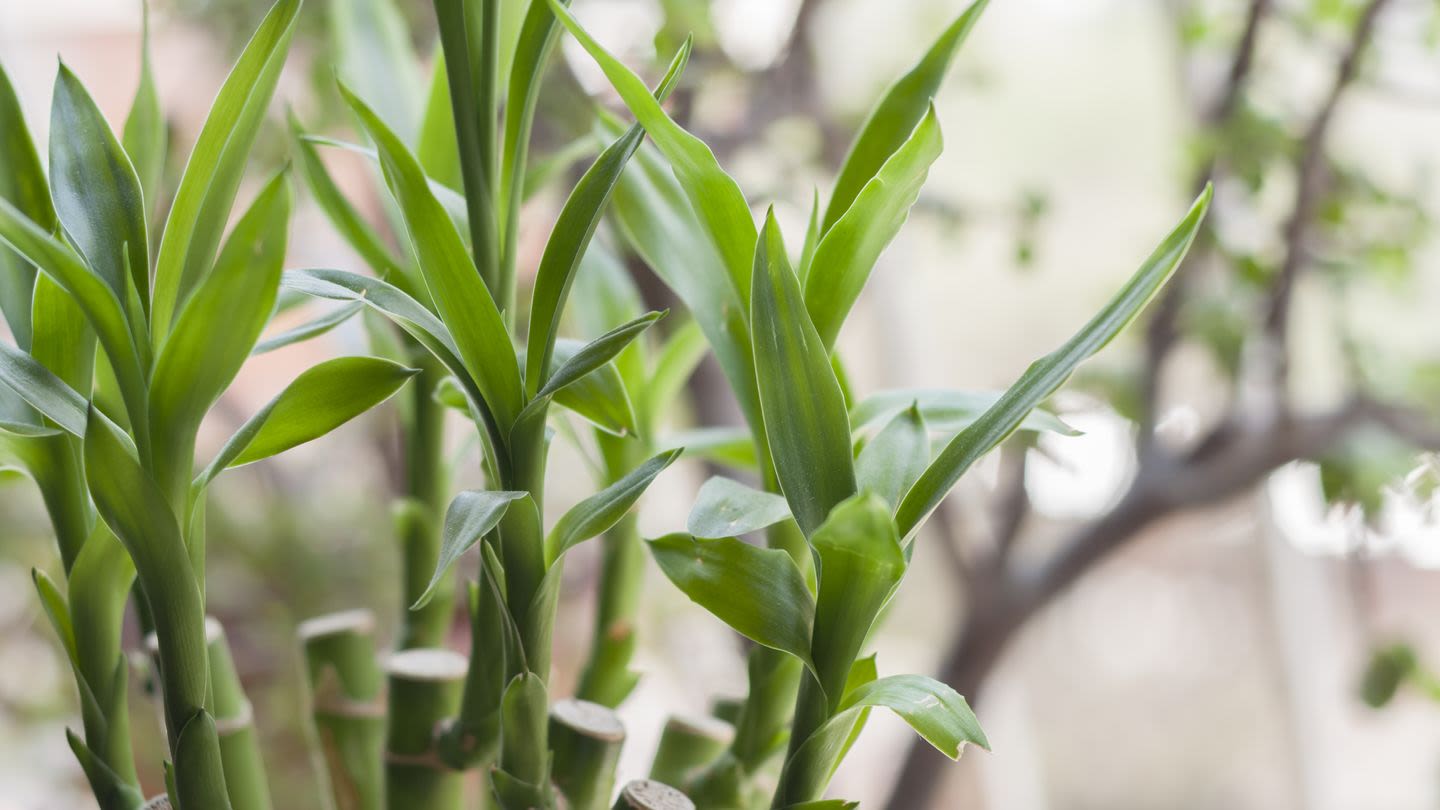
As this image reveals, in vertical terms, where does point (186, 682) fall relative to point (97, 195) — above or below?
below

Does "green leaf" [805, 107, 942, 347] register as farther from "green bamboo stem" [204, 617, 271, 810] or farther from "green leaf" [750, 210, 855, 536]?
"green bamboo stem" [204, 617, 271, 810]

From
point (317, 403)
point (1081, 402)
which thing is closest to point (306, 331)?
point (317, 403)

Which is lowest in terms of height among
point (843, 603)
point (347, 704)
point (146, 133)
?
point (347, 704)

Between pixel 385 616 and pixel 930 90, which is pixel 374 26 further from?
pixel 385 616

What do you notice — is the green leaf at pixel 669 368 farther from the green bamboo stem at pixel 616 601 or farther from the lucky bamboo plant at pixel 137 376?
the lucky bamboo plant at pixel 137 376

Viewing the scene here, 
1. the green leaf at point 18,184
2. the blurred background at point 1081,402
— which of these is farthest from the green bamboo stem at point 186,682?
the blurred background at point 1081,402

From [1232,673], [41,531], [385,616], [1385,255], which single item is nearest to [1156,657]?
[1232,673]

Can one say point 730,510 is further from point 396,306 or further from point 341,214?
point 341,214
